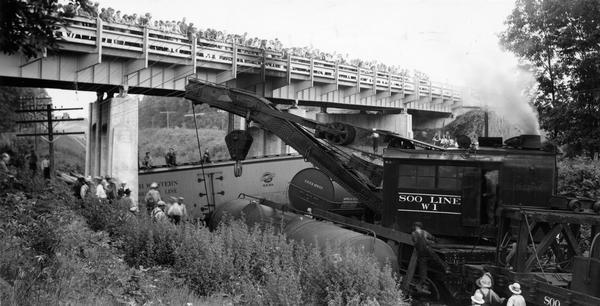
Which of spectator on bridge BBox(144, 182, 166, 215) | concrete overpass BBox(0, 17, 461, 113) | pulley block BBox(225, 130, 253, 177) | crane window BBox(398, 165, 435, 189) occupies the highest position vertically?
concrete overpass BBox(0, 17, 461, 113)

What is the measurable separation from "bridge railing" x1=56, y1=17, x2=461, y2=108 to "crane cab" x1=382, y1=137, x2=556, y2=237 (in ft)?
25.9

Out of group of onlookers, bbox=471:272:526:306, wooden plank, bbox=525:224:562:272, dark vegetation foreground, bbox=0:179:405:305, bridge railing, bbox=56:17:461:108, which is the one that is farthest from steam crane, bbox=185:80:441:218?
group of onlookers, bbox=471:272:526:306

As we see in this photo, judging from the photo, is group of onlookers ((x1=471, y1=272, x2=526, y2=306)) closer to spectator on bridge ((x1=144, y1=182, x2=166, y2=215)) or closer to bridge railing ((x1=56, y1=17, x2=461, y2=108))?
bridge railing ((x1=56, y1=17, x2=461, y2=108))

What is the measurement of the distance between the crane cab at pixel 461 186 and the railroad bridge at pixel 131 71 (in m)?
11.4

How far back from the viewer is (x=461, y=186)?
12445 millimetres

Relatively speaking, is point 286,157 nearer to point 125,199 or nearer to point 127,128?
point 127,128

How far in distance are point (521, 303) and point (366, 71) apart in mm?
30550

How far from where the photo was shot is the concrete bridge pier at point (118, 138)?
23203 millimetres

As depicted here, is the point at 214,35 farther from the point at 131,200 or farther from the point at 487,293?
the point at 487,293

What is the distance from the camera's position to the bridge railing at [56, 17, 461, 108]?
70.8 feet

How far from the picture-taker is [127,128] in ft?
78.4

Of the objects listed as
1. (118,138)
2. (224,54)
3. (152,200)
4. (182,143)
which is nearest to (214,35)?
(224,54)

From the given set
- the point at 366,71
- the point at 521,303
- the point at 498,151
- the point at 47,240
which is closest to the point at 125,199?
the point at 47,240

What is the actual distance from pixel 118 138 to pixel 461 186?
15.6 meters
